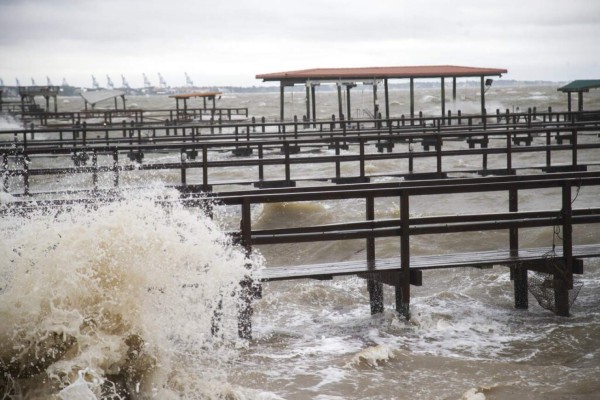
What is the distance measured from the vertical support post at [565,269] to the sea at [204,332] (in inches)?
9.1

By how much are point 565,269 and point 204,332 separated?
399 centimetres

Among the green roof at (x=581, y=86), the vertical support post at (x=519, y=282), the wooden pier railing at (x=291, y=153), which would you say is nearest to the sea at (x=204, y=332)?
the vertical support post at (x=519, y=282)

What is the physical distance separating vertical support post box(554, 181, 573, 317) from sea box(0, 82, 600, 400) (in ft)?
0.76

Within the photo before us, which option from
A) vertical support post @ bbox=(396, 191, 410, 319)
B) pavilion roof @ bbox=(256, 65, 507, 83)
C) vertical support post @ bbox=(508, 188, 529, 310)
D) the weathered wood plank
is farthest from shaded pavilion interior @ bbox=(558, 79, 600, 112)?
A: vertical support post @ bbox=(396, 191, 410, 319)

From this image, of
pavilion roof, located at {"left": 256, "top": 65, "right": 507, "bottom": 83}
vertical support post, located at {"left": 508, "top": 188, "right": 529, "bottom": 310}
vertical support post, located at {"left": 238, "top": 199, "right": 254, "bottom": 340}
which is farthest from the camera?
pavilion roof, located at {"left": 256, "top": 65, "right": 507, "bottom": 83}

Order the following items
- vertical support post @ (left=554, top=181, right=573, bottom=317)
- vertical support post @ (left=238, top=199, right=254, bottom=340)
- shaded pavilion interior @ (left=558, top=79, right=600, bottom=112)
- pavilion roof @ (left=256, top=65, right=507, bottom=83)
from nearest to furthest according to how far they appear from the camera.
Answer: vertical support post @ (left=238, top=199, right=254, bottom=340) → vertical support post @ (left=554, top=181, right=573, bottom=317) → pavilion roof @ (left=256, top=65, right=507, bottom=83) → shaded pavilion interior @ (left=558, top=79, right=600, bottom=112)

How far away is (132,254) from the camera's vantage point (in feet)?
20.8

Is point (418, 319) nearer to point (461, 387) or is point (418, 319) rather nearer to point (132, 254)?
point (461, 387)

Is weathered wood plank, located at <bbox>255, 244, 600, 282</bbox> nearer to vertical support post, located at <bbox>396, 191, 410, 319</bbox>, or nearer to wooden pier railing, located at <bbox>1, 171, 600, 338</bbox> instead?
wooden pier railing, located at <bbox>1, 171, 600, 338</bbox>

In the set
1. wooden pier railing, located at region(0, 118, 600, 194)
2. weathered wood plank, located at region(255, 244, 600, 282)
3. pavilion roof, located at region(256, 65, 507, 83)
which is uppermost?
pavilion roof, located at region(256, 65, 507, 83)

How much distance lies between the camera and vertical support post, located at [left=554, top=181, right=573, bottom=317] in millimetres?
8492

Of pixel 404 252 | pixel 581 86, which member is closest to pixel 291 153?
pixel 581 86

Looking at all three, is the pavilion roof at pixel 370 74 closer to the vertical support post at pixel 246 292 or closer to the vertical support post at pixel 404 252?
the vertical support post at pixel 404 252

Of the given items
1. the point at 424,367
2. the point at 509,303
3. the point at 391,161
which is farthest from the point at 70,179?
the point at 424,367
